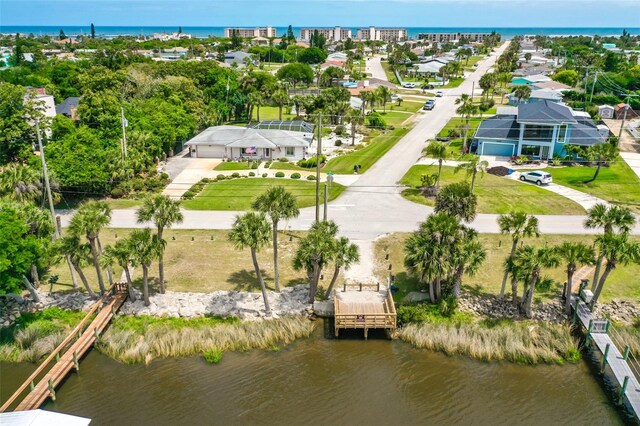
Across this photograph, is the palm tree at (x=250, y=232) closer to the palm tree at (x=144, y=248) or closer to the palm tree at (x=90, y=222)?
the palm tree at (x=144, y=248)

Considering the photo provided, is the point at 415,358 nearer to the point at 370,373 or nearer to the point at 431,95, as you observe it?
the point at 370,373

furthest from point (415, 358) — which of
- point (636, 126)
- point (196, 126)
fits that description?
point (636, 126)

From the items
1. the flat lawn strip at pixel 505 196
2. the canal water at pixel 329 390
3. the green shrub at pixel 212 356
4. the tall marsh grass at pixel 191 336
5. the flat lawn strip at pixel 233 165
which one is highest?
the flat lawn strip at pixel 505 196

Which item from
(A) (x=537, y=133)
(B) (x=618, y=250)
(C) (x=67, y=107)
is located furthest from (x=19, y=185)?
(A) (x=537, y=133)

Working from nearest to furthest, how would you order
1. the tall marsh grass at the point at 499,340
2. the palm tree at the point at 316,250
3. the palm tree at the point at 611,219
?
1. the tall marsh grass at the point at 499,340
2. the palm tree at the point at 316,250
3. the palm tree at the point at 611,219

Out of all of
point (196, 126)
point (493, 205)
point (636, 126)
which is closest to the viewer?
point (493, 205)

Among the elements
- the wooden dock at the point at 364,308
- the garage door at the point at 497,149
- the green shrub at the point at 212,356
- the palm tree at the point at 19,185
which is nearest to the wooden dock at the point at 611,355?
the wooden dock at the point at 364,308

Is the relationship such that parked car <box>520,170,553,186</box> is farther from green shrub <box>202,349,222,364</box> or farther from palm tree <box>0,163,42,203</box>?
palm tree <box>0,163,42,203</box>
